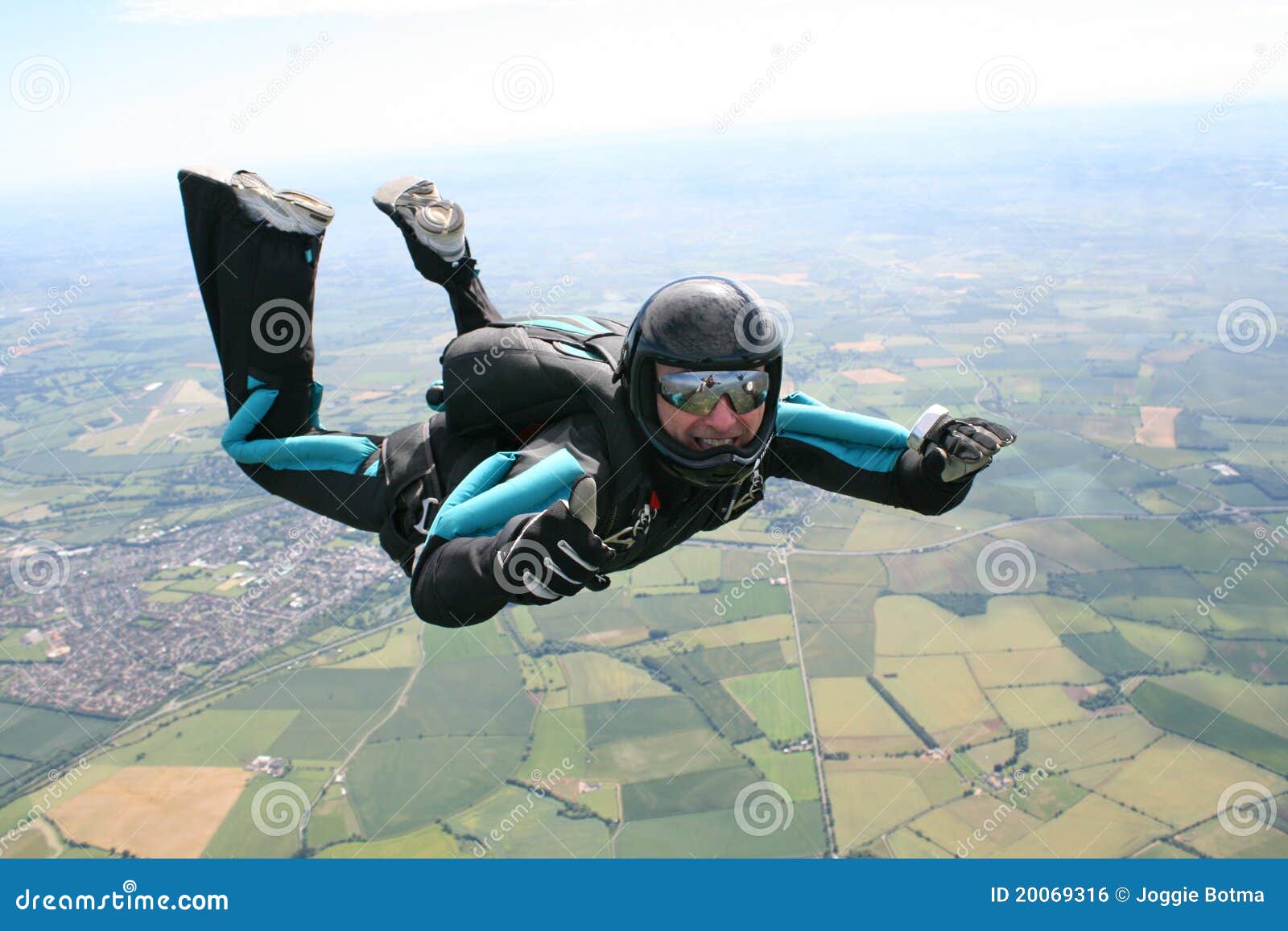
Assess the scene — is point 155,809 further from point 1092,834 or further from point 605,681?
point 1092,834

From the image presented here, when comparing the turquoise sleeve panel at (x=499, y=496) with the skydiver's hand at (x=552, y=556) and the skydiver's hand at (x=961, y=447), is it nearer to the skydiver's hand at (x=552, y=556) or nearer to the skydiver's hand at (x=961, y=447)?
the skydiver's hand at (x=552, y=556)

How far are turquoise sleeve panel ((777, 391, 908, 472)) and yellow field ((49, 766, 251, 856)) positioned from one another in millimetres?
20442

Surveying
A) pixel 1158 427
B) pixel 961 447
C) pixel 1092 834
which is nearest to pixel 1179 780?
pixel 1092 834

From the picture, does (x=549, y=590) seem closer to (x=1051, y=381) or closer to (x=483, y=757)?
(x=483, y=757)

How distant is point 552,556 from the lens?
2580 millimetres

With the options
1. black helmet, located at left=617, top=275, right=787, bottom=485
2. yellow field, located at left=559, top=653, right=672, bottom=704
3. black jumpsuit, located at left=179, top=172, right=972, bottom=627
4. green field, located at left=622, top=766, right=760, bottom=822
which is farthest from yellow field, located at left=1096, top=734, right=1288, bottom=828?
black helmet, located at left=617, top=275, right=787, bottom=485

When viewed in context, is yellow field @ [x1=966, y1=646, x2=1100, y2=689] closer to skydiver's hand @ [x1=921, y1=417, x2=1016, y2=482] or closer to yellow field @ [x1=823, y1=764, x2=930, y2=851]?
yellow field @ [x1=823, y1=764, x2=930, y2=851]

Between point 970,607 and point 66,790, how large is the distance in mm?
27441

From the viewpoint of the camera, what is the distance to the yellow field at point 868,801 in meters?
20.3

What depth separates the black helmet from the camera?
3.21m

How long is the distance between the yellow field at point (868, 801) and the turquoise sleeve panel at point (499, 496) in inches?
767

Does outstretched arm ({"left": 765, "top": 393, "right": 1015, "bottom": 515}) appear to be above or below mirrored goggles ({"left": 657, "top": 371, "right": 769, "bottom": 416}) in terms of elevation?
below

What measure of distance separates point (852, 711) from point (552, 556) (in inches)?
888

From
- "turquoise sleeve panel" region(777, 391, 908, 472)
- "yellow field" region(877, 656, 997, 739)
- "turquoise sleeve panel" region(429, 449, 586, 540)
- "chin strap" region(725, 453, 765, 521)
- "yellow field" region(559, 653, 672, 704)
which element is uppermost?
"turquoise sleeve panel" region(429, 449, 586, 540)
